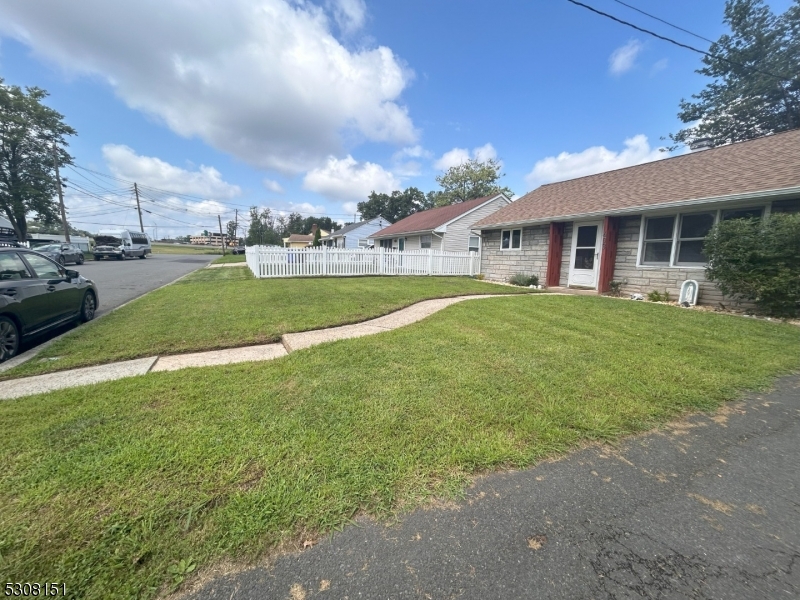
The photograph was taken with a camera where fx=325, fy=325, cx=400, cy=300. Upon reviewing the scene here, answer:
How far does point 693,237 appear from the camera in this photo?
8.80m

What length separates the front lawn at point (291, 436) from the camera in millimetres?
1610

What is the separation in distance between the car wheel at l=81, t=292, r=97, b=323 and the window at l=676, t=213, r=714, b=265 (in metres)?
14.0

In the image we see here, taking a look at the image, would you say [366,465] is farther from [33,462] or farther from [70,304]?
[70,304]

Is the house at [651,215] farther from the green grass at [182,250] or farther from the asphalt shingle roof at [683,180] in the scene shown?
the green grass at [182,250]

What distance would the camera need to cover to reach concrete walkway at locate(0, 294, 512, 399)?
340cm

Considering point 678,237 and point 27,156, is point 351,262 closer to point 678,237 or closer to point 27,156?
point 678,237

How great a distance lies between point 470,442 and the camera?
2.42m

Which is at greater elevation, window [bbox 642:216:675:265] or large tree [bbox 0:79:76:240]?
large tree [bbox 0:79:76:240]

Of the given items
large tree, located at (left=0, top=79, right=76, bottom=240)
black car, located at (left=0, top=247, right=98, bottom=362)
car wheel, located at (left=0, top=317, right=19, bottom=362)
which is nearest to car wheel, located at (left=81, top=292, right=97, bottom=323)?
black car, located at (left=0, top=247, right=98, bottom=362)

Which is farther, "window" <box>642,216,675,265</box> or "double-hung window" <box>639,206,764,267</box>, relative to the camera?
"window" <box>642,216,675,265</box>

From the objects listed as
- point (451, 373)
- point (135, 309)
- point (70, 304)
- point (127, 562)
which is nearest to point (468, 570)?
point (127, 562)

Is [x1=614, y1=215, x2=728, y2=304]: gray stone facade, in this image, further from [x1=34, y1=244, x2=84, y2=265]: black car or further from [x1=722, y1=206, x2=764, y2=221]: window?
[x1=34, y1=244, x2=84, y2=265]: black car

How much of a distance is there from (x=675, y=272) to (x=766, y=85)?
20849mm

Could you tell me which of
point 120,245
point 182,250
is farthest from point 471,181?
point 182,250
